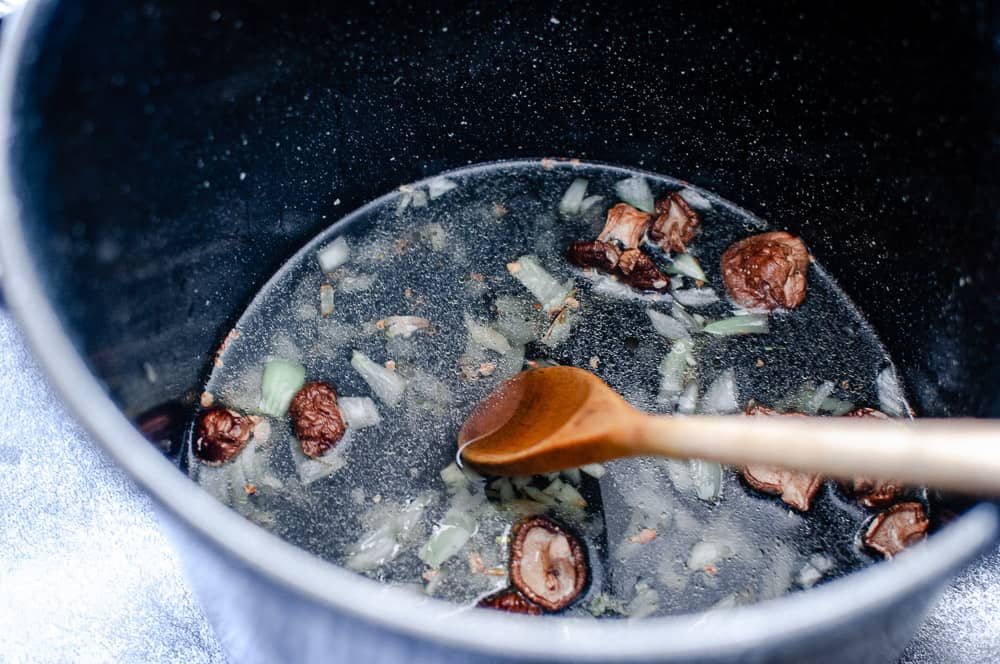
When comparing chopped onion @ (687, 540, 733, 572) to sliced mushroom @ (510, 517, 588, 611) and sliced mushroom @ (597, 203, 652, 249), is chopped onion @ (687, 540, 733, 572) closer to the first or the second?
sliced mushroom @ (510, 517, 588, 611)

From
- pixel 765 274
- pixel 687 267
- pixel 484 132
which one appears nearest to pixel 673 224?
pixel 687 267

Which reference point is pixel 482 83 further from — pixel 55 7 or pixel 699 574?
pixel 699 574

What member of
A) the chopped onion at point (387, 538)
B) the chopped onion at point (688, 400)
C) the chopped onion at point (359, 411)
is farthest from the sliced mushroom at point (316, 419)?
the chopped onion at point (688, 400)

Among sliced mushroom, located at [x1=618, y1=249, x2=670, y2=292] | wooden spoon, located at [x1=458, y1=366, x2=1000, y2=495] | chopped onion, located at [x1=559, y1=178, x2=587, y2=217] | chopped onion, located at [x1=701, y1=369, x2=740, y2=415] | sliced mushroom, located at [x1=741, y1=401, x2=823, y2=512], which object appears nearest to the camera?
wooden spoon, located at [x1=458, y1=366, x2=1000, y2=495]

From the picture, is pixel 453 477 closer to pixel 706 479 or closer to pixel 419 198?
pixel 706 479

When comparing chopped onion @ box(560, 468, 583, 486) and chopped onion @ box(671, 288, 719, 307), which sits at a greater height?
chopped onion @ box(671, 288, 719, 307)

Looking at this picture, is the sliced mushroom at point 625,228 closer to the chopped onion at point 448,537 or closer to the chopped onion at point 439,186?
the chopped onion at point 439,186

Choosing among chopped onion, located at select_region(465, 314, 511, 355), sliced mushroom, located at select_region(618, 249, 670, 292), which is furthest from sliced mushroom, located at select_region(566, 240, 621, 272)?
chopped onion, located at select_region(465, 314, 511, 355)
